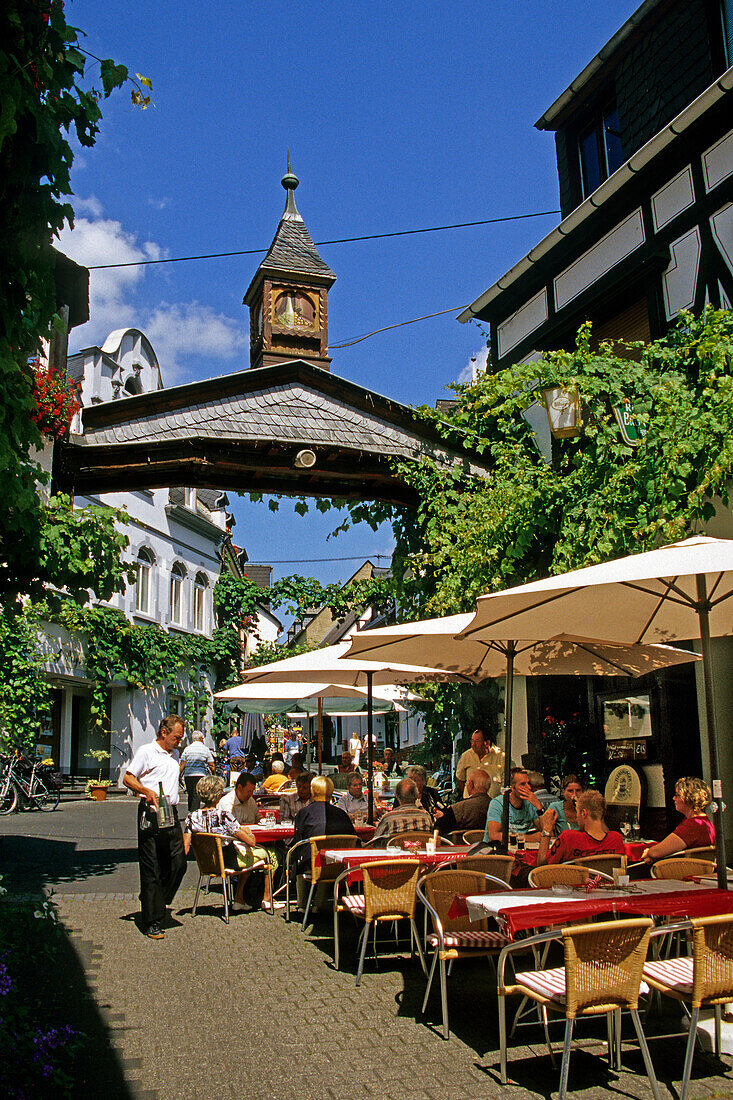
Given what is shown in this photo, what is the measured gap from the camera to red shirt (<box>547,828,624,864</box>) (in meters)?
6.66

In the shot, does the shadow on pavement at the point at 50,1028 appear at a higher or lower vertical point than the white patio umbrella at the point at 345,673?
lower

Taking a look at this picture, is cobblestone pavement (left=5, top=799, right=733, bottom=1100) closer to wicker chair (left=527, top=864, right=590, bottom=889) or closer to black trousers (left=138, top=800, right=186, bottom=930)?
black trousers (left=138, top=800, right=186, bottom=930)

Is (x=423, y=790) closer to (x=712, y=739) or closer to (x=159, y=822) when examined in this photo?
(x=159, y=822)

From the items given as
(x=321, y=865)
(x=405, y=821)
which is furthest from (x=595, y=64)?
(x=321, y=865)

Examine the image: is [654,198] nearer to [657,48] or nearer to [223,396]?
[657,48]

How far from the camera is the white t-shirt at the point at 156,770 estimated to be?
8078 millimetres

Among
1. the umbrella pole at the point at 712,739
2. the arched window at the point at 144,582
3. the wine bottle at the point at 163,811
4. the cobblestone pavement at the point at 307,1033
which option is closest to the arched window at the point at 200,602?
the arched window at the point at 144,582

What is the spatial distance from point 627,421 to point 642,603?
4.21 m

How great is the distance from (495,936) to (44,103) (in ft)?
15.8

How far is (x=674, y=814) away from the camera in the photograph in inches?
424

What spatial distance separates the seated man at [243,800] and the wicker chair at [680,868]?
15.3 feet

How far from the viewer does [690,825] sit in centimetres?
654

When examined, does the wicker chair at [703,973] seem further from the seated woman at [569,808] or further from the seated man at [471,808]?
the seated man at [471,808]

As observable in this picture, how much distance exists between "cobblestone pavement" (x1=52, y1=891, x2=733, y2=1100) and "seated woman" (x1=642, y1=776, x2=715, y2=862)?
1.37m
